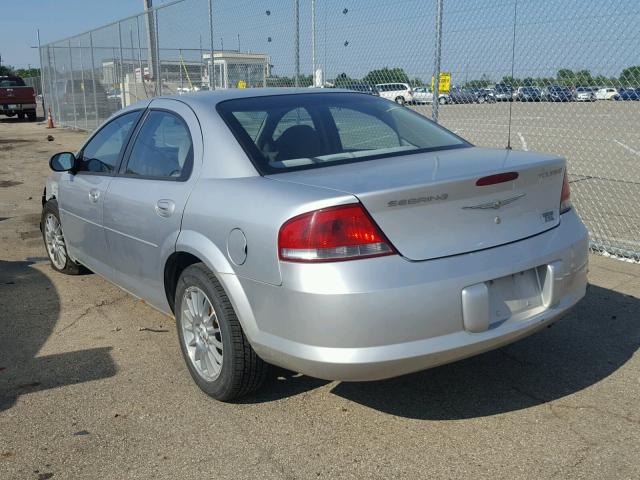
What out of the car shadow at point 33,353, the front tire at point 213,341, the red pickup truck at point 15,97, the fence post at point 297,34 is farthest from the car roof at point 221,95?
the red pickup truck at point 15,97

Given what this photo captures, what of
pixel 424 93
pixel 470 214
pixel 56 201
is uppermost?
pixel 424 93

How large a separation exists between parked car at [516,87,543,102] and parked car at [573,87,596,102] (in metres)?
0.37

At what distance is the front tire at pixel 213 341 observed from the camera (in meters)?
3.08

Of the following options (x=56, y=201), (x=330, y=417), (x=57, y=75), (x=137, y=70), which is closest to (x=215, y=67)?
(x=137, y=70)

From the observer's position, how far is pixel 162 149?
3.81m

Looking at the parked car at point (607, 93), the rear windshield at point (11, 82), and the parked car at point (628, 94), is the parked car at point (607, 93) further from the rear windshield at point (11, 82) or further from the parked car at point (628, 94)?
the rear windshield at point (11, 82)

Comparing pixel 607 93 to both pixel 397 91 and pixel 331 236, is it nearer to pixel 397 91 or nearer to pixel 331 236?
pixel 397 91

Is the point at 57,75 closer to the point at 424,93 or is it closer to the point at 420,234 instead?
the point at 424,93

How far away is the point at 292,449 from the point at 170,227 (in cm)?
131

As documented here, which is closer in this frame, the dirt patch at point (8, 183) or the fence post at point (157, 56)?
the dirt patch at point (8, 183)

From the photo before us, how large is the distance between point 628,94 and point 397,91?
8.48 feet

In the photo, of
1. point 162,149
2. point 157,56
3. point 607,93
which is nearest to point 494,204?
point 162,149

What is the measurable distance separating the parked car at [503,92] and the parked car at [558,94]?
0.36m

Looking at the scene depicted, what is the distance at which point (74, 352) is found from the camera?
13.2 feet
